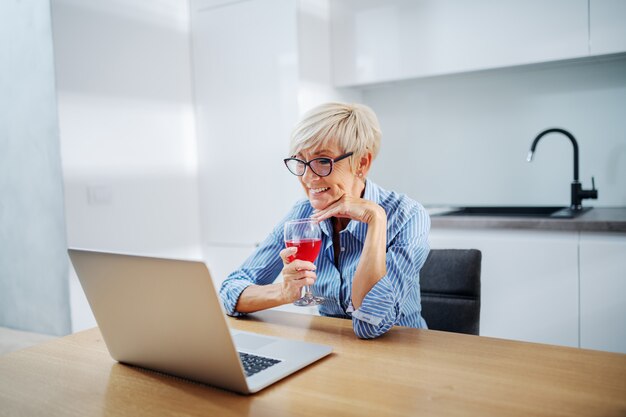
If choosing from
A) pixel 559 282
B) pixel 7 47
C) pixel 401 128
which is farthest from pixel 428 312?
pixel 7 47

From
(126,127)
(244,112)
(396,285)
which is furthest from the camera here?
(244,112)

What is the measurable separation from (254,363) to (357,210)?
0.50m

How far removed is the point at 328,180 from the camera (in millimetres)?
1465

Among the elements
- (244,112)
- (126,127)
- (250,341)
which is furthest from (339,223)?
(126,127)

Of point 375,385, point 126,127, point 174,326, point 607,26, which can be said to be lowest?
point 375,385

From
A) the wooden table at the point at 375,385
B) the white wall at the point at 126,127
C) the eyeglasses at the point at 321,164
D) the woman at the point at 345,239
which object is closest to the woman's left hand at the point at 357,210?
the woman at the point at 345,239

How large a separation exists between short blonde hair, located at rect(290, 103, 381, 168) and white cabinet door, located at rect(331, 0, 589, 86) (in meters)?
1.44

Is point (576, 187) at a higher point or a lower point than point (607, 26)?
lower

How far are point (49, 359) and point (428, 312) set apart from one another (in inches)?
36.7

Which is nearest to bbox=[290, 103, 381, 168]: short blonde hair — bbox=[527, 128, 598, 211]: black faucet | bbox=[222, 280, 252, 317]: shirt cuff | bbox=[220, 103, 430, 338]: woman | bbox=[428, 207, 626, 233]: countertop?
bbox=[220, 103, 430, 338]: woman

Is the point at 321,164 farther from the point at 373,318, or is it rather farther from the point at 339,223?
the point at 373,318

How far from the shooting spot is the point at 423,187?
3.27 metres

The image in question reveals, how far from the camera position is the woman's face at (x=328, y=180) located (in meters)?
1.47

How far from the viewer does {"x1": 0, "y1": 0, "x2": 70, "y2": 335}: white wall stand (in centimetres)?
288
